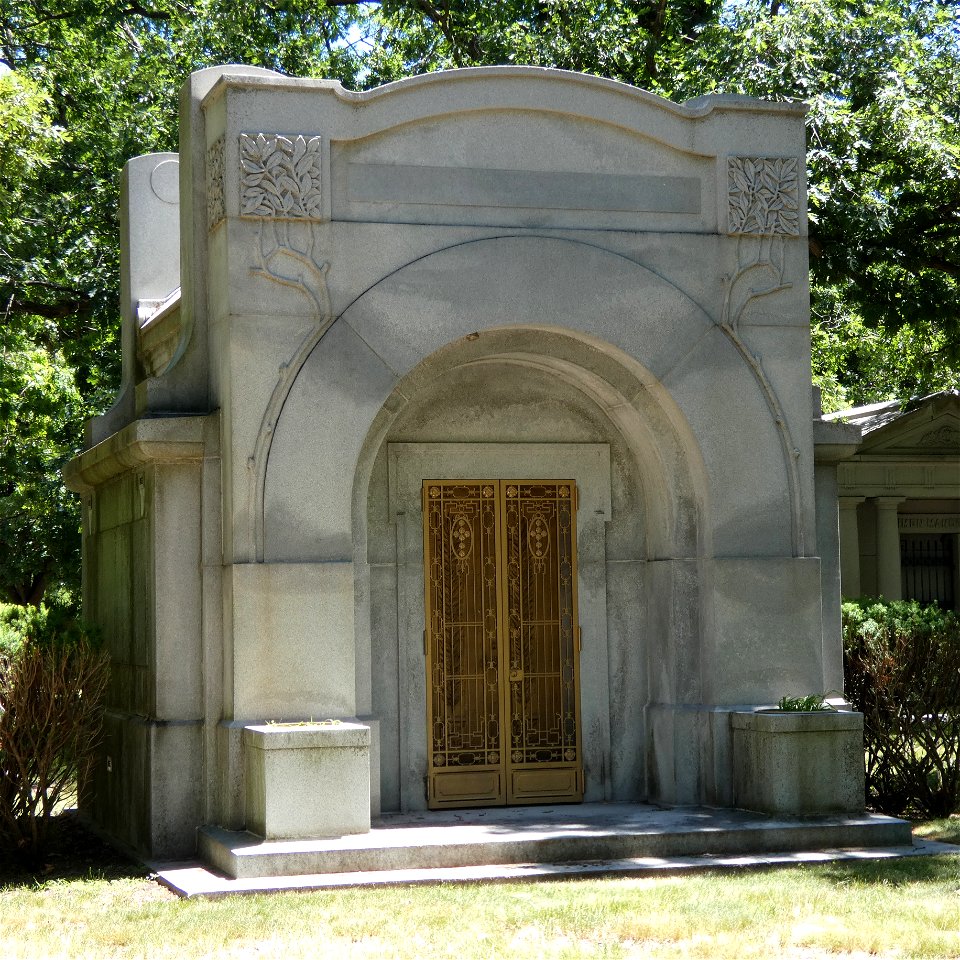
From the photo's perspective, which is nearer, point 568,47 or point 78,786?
point 78,786

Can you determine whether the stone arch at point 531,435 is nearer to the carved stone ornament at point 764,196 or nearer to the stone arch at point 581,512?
the stone arch at point 581,512

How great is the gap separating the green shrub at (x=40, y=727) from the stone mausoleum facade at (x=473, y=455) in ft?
1.62

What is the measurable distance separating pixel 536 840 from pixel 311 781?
4.98ft

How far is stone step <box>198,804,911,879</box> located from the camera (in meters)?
9.22

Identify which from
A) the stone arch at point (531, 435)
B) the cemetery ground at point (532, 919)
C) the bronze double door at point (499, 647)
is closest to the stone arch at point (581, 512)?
the stone arch at point (531, 435)

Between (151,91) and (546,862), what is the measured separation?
548 inches

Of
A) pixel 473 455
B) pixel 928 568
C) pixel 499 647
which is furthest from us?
pixel 928 568

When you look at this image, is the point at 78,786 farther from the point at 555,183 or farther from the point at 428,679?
the point at 555,183

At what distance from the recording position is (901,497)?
20.8 m

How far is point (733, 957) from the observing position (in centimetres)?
734

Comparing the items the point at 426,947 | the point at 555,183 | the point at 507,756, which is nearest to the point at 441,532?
the point at 507,756

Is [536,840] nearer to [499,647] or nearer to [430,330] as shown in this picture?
[499,647]

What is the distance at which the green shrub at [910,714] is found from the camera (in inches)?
455

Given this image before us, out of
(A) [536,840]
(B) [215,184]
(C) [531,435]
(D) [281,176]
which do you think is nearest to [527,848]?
(A) [536,840]
